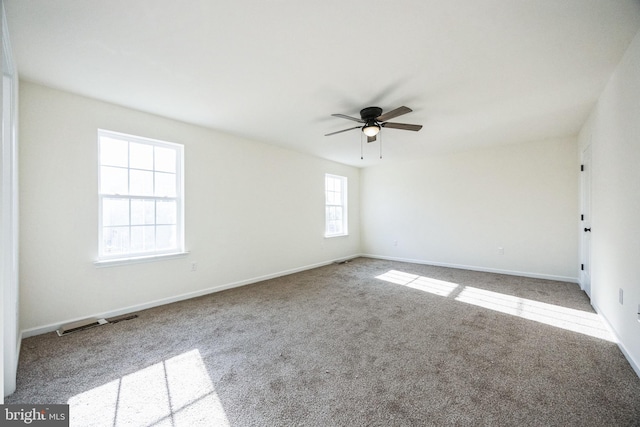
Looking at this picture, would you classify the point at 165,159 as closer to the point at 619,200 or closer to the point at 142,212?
the point at 142,212

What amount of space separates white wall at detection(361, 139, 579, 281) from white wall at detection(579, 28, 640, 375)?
61.5 inches

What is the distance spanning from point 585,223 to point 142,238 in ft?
20.3

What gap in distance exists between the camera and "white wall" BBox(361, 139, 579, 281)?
4.52 meters

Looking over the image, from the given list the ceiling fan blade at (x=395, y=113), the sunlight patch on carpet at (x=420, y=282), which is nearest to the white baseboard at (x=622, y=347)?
the sunlight patch on carpet at (x=420, y=282)

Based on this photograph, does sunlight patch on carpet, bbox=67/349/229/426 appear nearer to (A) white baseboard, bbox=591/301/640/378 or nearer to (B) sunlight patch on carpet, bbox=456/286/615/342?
(A) white baseboard, bbox=591/301/640/378

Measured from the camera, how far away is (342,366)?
6.78 feet

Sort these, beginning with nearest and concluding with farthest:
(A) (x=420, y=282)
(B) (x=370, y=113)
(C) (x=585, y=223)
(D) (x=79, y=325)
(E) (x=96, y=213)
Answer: (D) (x=79, y=325) → (E) (x=96, y=213) → (B) (x=370, y=113) → (C) (x=585, y=223) → (A) (x=420, y=282)

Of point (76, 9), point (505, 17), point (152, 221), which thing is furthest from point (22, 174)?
point (505, 17)

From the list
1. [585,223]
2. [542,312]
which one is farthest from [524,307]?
[585,223]

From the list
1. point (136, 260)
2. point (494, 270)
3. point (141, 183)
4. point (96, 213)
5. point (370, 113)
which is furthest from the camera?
point (494, 270)

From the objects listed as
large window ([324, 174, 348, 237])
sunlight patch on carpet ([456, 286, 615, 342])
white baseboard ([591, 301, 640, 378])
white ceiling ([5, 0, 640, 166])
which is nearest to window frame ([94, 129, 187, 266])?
white ceiling ([5, 0, 640, 166])

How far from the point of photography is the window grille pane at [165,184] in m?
3.54

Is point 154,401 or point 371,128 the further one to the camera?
point 371,128

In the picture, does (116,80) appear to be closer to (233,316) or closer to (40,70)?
(40,70)
